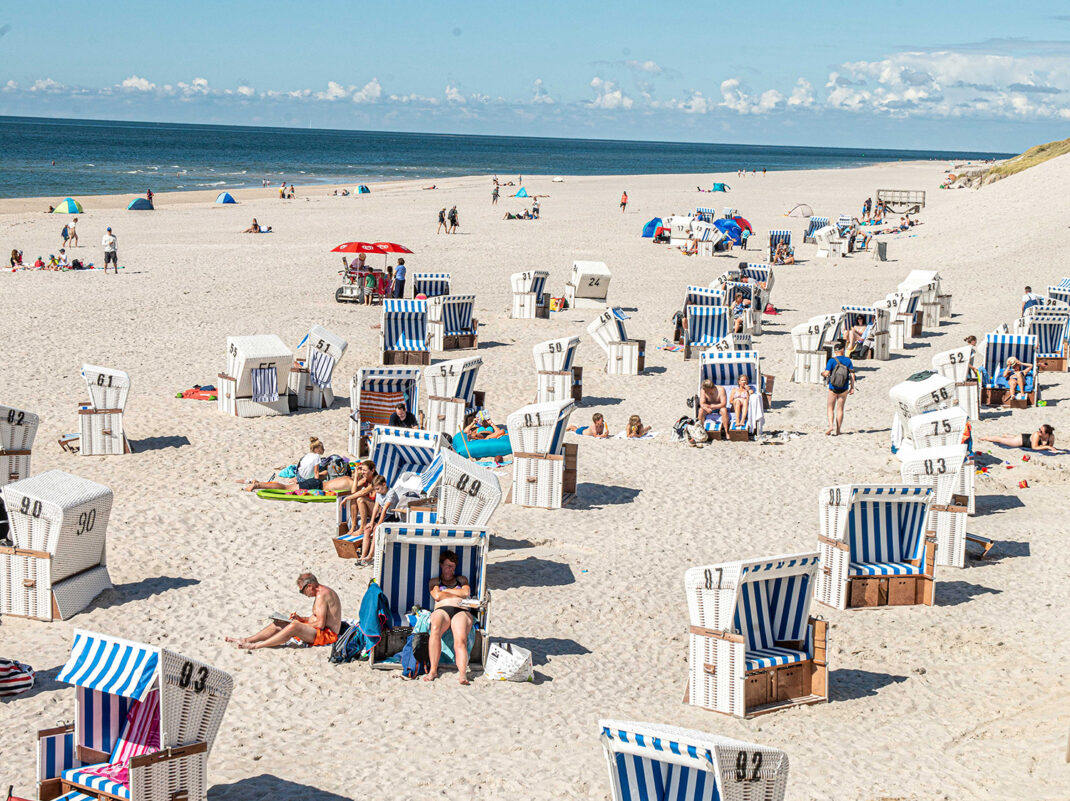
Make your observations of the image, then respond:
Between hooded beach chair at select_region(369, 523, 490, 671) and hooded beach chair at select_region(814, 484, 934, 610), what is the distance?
3.52 m

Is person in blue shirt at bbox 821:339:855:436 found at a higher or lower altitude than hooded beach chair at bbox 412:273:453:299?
lower

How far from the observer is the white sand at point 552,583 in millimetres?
7703

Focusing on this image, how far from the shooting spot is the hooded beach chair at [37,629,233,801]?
641 centimetres

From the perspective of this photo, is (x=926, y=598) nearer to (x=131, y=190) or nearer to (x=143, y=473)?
(x=143, y=473)

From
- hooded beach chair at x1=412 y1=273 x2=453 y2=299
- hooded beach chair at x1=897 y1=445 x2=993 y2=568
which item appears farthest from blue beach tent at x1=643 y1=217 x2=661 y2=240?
hooded beach chair at x1=897 y1=445 x2=993 y2=568

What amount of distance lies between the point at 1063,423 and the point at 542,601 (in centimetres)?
1109

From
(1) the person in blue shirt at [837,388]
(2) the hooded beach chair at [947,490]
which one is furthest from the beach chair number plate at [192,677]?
(1) the person in blue shirt at [837,388]

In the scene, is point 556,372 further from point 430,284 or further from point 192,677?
point 192,677

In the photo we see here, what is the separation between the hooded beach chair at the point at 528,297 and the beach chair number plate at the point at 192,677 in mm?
19576

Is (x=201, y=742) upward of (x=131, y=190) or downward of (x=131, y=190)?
downward

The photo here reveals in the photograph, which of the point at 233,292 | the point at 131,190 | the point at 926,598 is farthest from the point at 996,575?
the point at 131,190

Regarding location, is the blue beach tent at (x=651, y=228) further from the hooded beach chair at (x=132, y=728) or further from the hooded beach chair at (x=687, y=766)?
the hooded beach chair at (x=687, y=766)

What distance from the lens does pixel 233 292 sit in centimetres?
2773

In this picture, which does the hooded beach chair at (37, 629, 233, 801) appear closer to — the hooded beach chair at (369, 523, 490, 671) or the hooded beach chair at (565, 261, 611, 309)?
the hooded beach chair at (369, 523, 490, 671)
